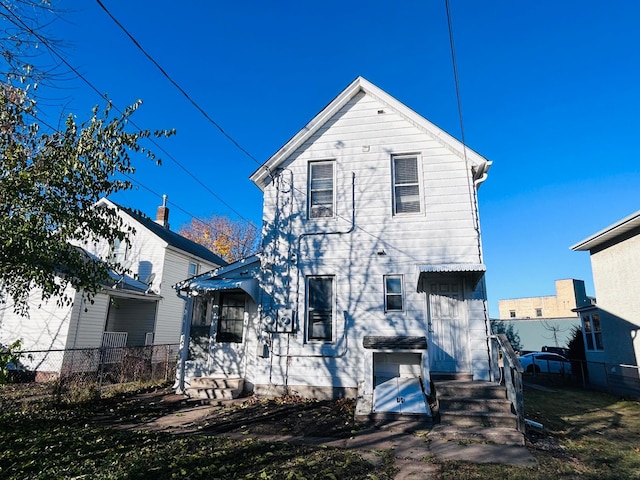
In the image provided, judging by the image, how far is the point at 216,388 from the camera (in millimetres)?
9773

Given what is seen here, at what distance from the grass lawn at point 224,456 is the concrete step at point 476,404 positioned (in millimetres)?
615

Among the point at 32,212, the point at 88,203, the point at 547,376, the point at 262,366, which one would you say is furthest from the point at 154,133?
the point at 547,376

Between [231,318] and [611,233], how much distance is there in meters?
13.5

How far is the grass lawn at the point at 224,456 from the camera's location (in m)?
4.95

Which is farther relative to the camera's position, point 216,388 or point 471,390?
point 216,388

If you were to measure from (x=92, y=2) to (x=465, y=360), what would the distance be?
1029 centimetres

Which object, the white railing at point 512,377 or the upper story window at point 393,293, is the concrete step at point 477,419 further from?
the upper story window at point 393,293

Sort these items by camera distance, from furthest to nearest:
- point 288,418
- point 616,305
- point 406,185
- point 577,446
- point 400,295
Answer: point 616,305 → point 406,185 → point 400,295 → point 288,418 → point 577,446

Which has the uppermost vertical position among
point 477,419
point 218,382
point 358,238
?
point 358,238

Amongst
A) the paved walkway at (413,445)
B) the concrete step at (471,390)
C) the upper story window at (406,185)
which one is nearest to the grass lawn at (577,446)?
the paved walkway at (413,445)

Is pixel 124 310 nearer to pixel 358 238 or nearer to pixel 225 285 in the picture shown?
pixel 225 285

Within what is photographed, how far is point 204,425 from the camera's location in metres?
7.44

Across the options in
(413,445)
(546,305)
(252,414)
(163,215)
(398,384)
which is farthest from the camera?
(546,305)

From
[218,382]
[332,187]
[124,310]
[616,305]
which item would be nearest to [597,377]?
[616,305]
